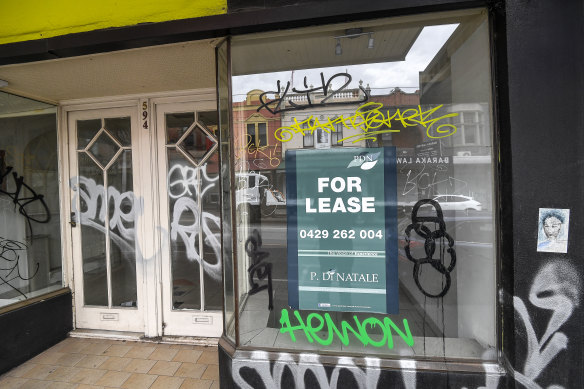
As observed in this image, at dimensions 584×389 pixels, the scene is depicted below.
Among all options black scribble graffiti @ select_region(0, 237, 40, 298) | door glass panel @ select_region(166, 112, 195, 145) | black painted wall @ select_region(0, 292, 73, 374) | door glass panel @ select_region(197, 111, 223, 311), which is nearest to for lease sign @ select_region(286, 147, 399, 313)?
door glass panel @ select_region(197, 111, 223, 311)

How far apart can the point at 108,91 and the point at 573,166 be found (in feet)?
13.5

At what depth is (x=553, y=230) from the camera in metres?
1.88

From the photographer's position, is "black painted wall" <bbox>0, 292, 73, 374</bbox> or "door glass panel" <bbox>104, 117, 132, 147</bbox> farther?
"door glass panel" <bbox>104, 117, 132, 147</bbox>

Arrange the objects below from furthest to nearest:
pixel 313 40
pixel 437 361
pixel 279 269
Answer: pixel 279 269, pixel 313 40, pixel 437 361

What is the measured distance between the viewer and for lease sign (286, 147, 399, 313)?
223 cm

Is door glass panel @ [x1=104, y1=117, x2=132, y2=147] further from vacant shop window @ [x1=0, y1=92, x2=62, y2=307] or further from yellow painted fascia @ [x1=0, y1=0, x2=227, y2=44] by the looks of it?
yellow painted fascia @ [x1=0, y1=0, x2=227, y2=44]

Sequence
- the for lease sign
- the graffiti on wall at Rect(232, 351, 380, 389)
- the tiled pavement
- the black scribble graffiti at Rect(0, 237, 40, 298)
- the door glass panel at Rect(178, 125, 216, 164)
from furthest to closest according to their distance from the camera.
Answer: the door glass panel at Rect(178, 125, 216, 164)
the black scribble graffiti at Rect(0, 237, 40, 298)
the tiled pavement
the for lease sign
the graffiti on wall at Rect(232, 351, 380, 389)

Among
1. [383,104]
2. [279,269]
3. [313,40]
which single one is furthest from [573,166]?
[279,269]

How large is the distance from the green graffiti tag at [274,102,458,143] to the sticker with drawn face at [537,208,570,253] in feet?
2.57

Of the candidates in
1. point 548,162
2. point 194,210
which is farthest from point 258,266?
point 548,162

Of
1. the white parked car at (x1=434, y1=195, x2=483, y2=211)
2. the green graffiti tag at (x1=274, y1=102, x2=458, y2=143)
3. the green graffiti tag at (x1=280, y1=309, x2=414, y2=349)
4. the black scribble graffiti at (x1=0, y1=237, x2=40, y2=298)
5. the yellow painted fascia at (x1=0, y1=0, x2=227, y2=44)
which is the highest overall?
the yellow painted fascia at (x1=0, y1=0, x2=227, y2=44)

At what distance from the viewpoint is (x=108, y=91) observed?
10.8 feet

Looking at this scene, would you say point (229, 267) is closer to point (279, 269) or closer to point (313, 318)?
point (279, 269)

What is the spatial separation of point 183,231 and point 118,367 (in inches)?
56.0
